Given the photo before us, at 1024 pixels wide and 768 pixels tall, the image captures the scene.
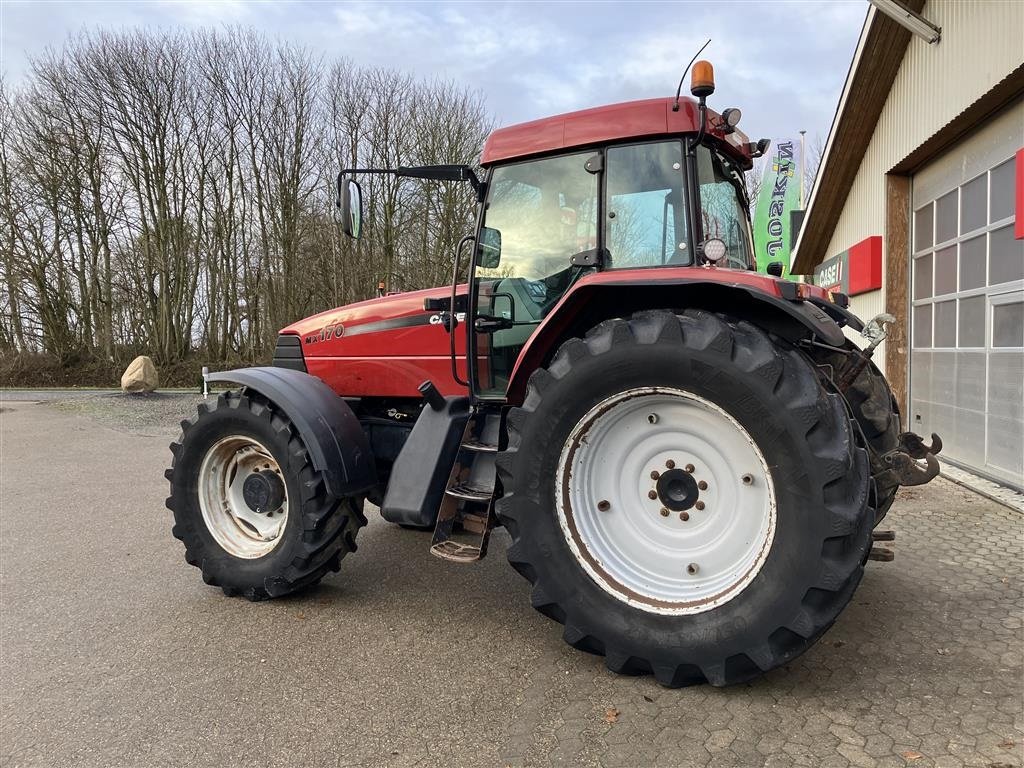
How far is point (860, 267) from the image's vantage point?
8781 millimetres

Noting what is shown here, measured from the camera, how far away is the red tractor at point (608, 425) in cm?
245

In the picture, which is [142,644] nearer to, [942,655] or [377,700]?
[377,700]

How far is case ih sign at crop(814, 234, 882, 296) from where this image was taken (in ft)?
27.9

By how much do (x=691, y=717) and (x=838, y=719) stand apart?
51 cm

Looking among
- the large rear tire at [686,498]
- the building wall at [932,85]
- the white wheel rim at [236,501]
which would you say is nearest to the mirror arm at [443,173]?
the large rear tire at [686,498]

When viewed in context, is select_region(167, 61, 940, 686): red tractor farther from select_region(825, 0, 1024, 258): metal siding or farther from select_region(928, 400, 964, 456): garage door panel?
select_region(928, 400, 964, 456): garage door panel

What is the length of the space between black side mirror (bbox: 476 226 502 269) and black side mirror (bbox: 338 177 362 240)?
63cm

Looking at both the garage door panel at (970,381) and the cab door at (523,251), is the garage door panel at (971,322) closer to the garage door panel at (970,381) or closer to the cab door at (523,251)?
the garage door panel at (970,381)

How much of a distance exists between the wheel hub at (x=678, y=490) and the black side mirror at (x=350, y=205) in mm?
1964

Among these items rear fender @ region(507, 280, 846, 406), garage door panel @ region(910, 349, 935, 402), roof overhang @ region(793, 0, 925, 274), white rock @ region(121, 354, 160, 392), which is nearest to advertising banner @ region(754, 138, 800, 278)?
roof overhang @ region(793, 0, 925, 274)

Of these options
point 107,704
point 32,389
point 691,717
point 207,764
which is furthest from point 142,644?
point 32,389

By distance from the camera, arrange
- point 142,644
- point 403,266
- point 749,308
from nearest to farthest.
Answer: point 749,308, point 142,644, point 403,266

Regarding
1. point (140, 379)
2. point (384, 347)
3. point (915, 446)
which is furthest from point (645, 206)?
point (140, 379)

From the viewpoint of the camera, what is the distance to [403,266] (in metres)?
20.7
